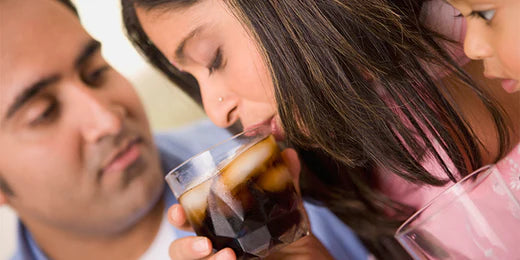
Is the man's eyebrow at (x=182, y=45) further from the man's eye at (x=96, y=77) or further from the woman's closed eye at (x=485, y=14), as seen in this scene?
the woman's closed eye at (x=485, y=14)

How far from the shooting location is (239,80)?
2.89 ft

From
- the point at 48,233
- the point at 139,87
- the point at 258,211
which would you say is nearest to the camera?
the point at 258,211

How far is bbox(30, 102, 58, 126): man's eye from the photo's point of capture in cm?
79

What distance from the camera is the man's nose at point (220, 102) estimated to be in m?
0.90

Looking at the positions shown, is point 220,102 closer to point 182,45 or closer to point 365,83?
point 182,45

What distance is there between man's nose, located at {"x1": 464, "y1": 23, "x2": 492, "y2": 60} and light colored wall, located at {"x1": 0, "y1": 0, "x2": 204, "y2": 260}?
60 cm

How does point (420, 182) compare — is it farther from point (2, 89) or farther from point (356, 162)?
point (2, 89)

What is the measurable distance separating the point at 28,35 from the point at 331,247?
0.71m

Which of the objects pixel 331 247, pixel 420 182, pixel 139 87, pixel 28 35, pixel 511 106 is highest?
pixel 28 35

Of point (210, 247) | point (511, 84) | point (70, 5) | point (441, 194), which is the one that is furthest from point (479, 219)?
point (70, 5)

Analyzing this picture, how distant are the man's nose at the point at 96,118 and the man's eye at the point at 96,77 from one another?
22 millimetres

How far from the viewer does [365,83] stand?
849 mm

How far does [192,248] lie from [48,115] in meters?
0.31

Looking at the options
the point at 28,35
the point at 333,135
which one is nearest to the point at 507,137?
the point at 333,135
